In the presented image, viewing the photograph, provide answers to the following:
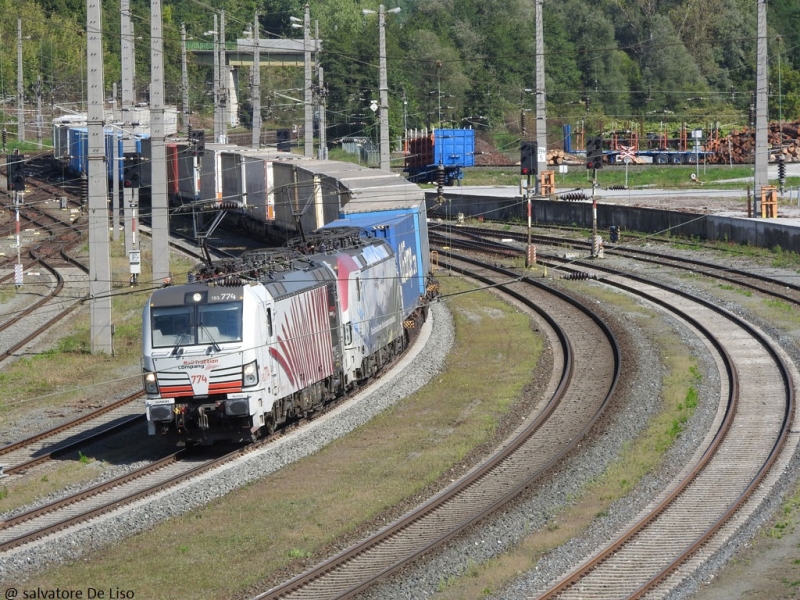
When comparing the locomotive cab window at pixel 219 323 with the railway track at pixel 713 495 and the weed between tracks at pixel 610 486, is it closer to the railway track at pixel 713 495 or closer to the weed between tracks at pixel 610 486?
the weed between tracks at pixel 610 486

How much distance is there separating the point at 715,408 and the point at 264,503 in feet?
33.1

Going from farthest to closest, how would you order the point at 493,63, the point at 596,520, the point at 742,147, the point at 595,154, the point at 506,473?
the point at 493,63 → the point at 742,147 → the point at 595,154 → the point at 506,473 → the point at 596,520

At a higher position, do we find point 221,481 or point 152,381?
point 152,381

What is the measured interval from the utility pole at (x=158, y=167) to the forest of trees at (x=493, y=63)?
63.9m

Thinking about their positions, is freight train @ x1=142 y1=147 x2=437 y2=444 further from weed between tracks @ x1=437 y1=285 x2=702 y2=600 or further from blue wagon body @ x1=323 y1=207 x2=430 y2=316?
weed between tracks @ x1=437 y1=285 x2=702 y2=600

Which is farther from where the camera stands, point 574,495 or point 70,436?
point 70,436

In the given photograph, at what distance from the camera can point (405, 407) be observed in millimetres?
25875

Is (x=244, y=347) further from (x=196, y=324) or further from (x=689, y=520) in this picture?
(x=689, y=520)

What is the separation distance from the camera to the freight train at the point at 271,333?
21250 mm

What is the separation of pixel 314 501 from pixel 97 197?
15.7 metres

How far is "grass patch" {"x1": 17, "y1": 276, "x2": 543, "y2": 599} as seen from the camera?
1572 centimetres

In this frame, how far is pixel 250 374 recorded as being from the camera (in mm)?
21359

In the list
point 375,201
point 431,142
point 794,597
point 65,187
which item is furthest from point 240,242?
point 794,597

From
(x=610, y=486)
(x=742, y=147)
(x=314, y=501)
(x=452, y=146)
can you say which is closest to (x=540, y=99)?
(x=452, y=146)
